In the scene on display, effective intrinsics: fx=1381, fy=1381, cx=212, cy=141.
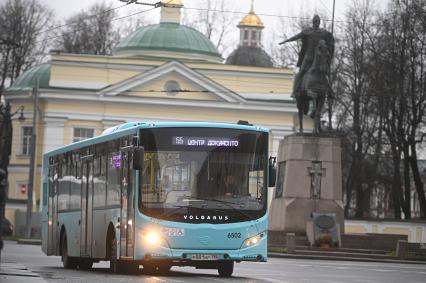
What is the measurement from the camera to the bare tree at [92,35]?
95.8 meters

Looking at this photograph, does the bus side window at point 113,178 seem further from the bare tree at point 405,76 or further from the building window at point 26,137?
the building window at point 26,137

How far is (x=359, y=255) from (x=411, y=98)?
23201 millimetres

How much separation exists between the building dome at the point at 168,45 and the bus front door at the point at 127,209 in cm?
6736

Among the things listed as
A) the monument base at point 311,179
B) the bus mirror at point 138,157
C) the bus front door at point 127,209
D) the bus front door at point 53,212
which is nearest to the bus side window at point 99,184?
the bus front door at point 127,209

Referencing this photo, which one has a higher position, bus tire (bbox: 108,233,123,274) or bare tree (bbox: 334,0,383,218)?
bare tree (bbox: 334,0,383,218)

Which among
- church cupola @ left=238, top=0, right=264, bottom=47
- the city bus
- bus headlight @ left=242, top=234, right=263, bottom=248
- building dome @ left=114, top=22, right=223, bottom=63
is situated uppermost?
church cupola @ left=238, top=0, right=264, bottom=47

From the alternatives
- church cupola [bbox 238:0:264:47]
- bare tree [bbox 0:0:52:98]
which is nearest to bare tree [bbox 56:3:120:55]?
bare tree [bbox 0:0:52:98]

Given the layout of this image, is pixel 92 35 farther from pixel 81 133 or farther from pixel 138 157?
pixel 138 157

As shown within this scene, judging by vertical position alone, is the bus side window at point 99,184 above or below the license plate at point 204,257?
above

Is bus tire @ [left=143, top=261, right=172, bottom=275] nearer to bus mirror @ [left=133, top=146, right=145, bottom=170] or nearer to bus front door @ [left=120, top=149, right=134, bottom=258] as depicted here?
bus front door @ [left=120, top=149, right=134, bottom=258]

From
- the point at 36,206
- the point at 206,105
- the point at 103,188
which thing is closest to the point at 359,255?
the point at 103,188

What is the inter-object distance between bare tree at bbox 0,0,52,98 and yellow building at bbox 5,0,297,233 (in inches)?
41.4

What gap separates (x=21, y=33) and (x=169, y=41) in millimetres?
11709

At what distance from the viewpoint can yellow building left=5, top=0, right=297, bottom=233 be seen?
89.8 meters
